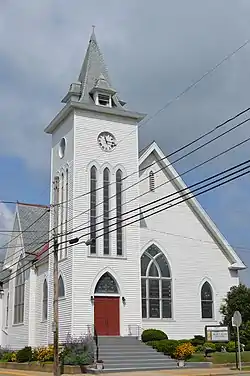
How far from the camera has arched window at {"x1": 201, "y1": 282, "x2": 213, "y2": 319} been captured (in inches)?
1476

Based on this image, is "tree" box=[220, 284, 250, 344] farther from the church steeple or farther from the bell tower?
the church steeple

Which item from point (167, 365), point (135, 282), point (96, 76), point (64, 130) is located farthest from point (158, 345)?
point (96, 76)

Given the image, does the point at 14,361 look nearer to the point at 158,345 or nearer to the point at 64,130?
the point at 158,345

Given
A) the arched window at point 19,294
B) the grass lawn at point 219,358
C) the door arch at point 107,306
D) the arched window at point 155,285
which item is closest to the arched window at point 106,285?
the door arch at point 107,306

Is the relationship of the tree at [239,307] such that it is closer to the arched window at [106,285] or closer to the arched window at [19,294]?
the arched window at [106,285]

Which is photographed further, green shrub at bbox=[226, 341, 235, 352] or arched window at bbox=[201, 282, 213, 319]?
arched window at bbox=[201, 282, 213, 319]

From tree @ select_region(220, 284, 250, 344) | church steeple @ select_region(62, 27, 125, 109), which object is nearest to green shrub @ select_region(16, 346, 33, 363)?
tree @ select_region(220, 284, 250, 344)

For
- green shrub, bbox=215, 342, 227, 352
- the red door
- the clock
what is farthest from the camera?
the clock

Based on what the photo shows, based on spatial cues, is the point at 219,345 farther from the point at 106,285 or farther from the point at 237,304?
the point at 106,285

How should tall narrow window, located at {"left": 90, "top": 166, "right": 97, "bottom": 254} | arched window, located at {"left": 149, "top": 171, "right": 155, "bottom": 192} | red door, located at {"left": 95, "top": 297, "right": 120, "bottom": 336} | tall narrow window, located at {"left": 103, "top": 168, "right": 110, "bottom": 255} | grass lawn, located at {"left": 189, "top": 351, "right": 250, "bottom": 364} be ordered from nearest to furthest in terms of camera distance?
grass lawn, located at {"left": 189, "top": 351, "right": 250, "bottom": 364}
red door, located at {"left": 95, "top": 297, "right": 120, "bottom": 336}
tall narrow window, located at {"left": 90, "top": 166, "right": 97, "bottom": 254}
tall narrow window, located at {"left": 103, "top": 168, "right": 110, "bottom": 255}
arched window, located at {"left": 149, "top": 171, "right": 155, "bottom": 192}

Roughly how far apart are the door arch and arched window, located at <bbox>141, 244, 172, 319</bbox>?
2418 millimetres

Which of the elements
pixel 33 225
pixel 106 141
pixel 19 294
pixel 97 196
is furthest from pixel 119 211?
pixel 19 294

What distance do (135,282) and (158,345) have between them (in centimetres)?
457

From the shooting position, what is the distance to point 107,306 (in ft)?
111
